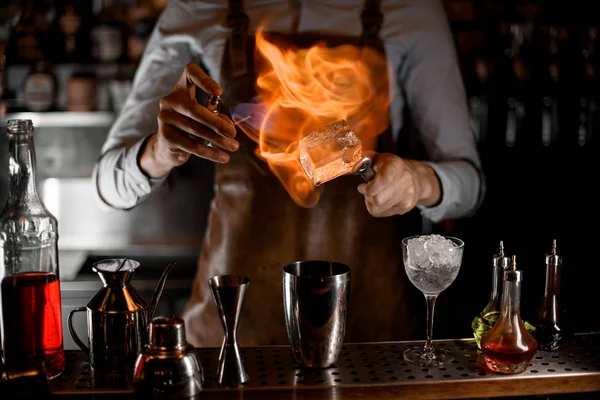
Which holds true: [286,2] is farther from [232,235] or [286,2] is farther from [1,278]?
[1,278]

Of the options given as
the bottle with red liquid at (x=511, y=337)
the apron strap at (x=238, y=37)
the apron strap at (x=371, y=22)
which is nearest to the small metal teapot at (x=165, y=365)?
the bottle with red liquid at (x=511, y=337)

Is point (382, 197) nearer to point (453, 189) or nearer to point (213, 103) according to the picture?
point (213, 103)

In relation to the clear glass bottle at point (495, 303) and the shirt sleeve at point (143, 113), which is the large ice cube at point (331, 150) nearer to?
the clear glass bottle at point (495, 303)

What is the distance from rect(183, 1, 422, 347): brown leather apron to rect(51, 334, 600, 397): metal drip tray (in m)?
0.72

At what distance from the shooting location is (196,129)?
1542 mm

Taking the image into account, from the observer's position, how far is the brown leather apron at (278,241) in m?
2.29

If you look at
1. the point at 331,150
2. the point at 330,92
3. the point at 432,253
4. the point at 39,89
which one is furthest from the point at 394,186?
the point at 39,89

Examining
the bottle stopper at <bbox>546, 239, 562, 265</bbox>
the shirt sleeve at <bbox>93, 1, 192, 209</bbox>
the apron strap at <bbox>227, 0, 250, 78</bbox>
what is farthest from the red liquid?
the apron strap at <bbox>227, 0, 250, 78</bbox>

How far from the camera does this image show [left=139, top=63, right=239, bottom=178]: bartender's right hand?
148cm

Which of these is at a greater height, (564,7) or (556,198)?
(564,7)

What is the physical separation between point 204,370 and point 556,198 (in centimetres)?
262

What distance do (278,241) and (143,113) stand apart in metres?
0.63

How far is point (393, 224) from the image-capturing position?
2.41 metres

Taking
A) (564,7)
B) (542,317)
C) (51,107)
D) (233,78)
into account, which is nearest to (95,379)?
(542,317)
